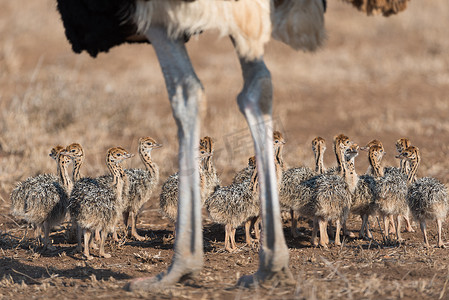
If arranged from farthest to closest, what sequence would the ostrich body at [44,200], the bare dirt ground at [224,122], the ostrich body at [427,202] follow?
the ostrich body at [44,200] → the ostrich body at [427,202] → the bare dirt ground at [224,122]

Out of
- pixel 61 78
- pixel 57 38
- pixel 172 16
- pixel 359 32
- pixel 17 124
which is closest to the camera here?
pixel 172 16

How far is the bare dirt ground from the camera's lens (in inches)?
213

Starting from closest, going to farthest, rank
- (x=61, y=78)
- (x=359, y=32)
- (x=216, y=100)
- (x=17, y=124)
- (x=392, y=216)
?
(x=392, y=216), (x=17, y=124), (x=61, y=78), (x=216, y=100), (x=359, y=32)

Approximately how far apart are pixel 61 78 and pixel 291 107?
14.9ft

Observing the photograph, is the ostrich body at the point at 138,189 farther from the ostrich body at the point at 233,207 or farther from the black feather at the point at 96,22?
the black feather at the point at 96,22

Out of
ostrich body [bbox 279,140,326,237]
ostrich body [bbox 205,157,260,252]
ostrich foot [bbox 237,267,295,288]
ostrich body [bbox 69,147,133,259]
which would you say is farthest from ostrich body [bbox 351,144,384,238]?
ostrich foot [bbox 237,267,295,288]

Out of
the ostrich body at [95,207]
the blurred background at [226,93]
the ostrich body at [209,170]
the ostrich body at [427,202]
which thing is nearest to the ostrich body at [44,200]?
the ostrich body at [95,207]

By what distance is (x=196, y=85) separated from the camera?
4.80 meters

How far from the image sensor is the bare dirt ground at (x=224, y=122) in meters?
5.42

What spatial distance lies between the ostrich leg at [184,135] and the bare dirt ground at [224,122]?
245 mm

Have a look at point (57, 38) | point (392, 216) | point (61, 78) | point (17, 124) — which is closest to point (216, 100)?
point (61, 78)

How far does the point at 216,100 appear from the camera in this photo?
15.2m

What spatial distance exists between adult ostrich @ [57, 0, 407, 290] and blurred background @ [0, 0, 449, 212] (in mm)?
3629

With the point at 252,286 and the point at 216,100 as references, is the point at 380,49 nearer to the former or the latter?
the point at 216,100
